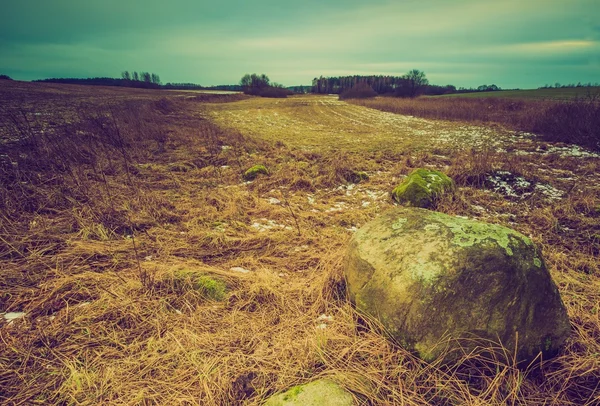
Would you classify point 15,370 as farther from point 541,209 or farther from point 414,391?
point 541,209

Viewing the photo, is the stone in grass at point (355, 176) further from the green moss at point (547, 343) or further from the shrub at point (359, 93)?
the shrub at point (359, 93)

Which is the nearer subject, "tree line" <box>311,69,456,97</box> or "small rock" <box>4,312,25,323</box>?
"small rock" <box>4,312,25,323</box>

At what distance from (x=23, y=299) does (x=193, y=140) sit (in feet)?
27.1

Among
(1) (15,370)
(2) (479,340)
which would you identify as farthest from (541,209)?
(1) (15,370)

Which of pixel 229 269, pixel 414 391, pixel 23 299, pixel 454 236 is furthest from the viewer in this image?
pixel 229 269

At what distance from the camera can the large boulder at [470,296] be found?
5.76 ft

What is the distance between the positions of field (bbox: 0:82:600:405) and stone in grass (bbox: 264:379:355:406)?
0.11 meters

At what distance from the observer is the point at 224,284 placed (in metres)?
2.72

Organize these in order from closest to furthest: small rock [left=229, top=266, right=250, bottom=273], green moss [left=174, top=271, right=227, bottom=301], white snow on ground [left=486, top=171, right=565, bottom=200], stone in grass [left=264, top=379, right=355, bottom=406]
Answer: stone in grass [left=264, top=379, right=355, bottom=406]
green moss [left=174, top=271, right=227, bottom=301]
small rock [left=229, top=266, right=250, bottom=273]
white snow on ground [left=486, top=171, right=565, bottom=200]

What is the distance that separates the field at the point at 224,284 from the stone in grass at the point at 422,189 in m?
0.27

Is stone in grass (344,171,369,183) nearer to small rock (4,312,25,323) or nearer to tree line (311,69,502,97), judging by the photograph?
small rock (4,312,25,323)

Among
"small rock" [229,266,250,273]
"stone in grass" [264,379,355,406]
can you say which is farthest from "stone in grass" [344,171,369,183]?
"stone in grass" [264,379,355,406]

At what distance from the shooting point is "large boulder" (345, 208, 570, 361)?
5.76 ft

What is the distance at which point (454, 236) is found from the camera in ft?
6.51
